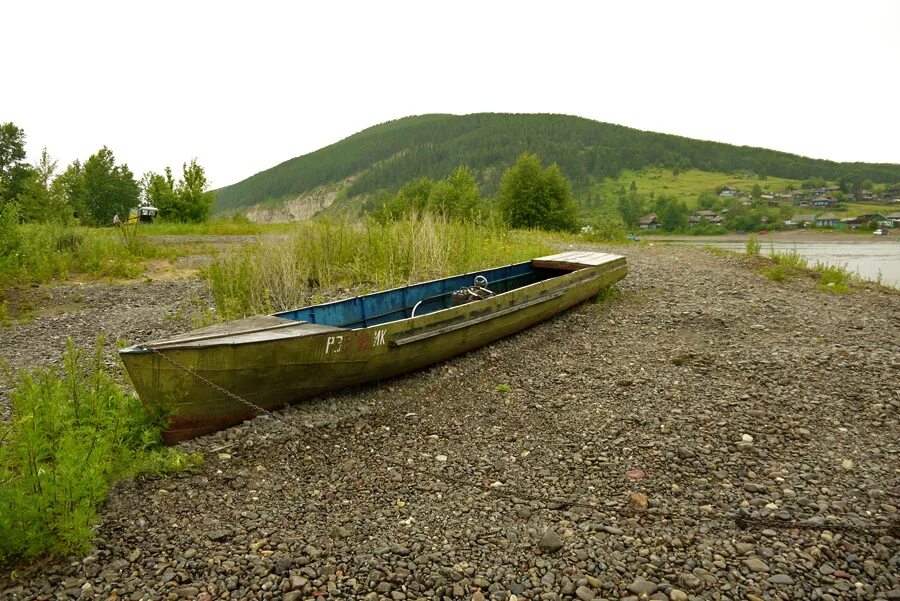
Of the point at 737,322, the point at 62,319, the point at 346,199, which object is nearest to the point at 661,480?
the point at 737,322

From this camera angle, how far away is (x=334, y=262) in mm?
10109

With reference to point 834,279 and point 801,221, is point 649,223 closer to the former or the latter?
point 801,221

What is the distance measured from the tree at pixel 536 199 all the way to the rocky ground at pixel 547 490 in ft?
89.7

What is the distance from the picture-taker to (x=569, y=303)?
8484mm

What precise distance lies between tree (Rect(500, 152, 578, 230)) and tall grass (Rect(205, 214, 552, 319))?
76.9 feet

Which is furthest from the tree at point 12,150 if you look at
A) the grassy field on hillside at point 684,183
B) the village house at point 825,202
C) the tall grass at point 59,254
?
the village house at point 825,202

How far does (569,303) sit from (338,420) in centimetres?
480

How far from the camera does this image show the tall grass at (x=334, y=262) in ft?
26.9

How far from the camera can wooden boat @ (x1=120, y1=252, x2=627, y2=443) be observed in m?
4.03

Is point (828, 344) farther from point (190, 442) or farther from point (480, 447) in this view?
point (190, 442)

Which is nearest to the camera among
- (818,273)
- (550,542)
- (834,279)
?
(550,542)

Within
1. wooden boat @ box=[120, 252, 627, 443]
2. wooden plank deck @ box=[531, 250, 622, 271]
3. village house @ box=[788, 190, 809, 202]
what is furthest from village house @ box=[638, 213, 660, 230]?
wooden boat @ box=[120, 252, 627, 443]

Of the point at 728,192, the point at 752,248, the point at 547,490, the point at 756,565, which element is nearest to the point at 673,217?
the point at 728,192

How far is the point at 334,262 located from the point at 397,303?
11.1 ft
